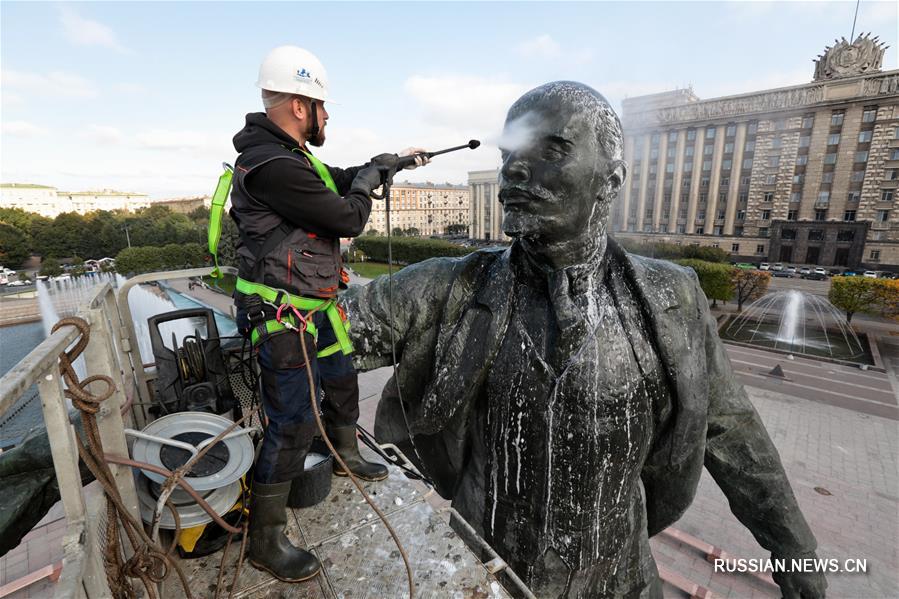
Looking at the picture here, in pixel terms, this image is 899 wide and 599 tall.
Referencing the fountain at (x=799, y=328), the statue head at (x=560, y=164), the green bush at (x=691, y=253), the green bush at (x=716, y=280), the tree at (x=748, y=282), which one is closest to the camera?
the statue head at (x=560, y=164)

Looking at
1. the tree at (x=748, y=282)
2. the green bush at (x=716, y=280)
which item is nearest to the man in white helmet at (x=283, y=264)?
the green bush at (x=716, y=280)

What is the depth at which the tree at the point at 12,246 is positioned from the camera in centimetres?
4720

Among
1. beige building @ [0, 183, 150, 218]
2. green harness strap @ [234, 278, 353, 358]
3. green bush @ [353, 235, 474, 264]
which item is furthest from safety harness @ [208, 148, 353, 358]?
beige building @ [0, 183, 150, 218]

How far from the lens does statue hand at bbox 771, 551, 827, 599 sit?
2465mm

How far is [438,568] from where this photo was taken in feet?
6.63

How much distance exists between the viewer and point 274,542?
2.12 meters

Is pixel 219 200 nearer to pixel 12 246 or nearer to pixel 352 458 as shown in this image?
pixel 352 458

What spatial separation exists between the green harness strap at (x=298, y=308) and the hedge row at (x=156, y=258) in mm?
49598

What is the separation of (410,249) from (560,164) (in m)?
44.1

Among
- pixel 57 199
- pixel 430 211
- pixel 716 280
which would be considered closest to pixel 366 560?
pixel 716 280

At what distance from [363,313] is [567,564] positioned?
1529 mm

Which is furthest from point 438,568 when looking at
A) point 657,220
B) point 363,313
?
point 657,220

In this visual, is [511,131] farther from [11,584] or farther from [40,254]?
[40,254]

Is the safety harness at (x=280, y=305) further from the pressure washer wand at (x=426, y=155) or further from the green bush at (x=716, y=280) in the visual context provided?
the green bush at (x=716, y=280)
